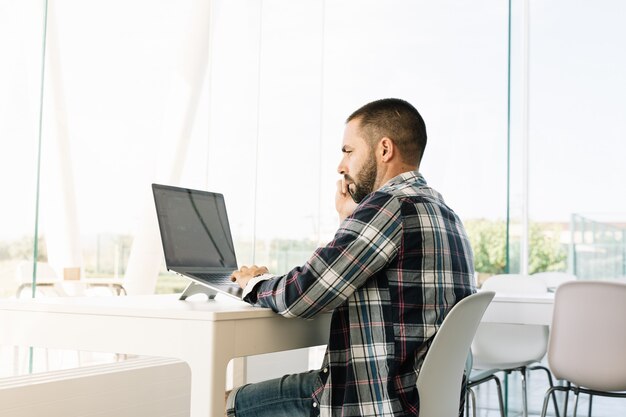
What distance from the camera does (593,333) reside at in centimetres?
285

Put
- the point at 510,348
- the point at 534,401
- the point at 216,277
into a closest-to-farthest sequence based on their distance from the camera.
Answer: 1. the point at 216,277
2. the point at 510,348
3. the point at 534,401

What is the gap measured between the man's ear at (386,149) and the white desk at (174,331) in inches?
18.2

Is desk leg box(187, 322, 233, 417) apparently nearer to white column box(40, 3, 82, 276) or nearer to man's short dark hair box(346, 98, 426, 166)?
man's short dark hair box(346, 98, 426, 166)

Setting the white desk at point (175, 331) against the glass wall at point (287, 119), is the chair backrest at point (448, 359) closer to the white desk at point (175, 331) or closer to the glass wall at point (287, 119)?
the white desk at point (175, 331)

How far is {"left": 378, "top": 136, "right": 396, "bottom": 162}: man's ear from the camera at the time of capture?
6.57 ft

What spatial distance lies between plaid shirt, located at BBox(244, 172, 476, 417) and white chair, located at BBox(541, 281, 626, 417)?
120 cm

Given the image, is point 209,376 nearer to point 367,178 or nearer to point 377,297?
point 377,297

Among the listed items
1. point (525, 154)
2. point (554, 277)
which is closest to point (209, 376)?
point (554, 277)

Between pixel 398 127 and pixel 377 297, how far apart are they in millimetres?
485

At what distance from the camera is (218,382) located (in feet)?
5.34

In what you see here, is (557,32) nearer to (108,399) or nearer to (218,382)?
(108,399)

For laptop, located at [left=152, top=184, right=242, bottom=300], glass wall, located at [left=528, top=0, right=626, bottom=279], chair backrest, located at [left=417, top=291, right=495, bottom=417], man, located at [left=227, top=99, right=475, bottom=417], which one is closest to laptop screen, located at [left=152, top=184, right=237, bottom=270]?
laptop, located at [left=152, top=184, right=242, bottom=300]

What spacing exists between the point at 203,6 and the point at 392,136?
3.50m

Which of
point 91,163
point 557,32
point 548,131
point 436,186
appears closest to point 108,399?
point 91,163
